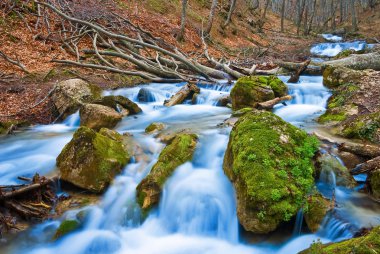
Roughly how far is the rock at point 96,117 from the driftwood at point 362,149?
5.63 m

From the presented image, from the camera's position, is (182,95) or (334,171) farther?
(182,95)

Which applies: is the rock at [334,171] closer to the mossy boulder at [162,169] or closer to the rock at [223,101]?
the mossy boulder at [162,169]

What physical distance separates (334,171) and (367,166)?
1.75 feet

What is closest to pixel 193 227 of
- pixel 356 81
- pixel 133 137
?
pixel 133 137

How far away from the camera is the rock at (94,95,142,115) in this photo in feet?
31.0

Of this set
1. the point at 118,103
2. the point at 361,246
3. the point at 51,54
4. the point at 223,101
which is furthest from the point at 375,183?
the point at 51,54

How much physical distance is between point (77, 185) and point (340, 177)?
182 inches

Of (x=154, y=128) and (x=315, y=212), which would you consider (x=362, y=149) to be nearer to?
(x=315, y=212)

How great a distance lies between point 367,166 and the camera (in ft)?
18.1

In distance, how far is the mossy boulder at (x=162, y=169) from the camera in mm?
5684

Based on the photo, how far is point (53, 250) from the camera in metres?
4.95

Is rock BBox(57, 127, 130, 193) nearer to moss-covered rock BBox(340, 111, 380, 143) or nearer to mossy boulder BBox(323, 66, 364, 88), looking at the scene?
moss-covered rock BBox(340, 111, 380, 143)

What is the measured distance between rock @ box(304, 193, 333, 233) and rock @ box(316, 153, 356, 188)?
0.91 m

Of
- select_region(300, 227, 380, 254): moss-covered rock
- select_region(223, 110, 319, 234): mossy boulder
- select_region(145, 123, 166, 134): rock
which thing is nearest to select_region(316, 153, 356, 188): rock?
select_region(223, 110, 319, 234): mossy boulder
